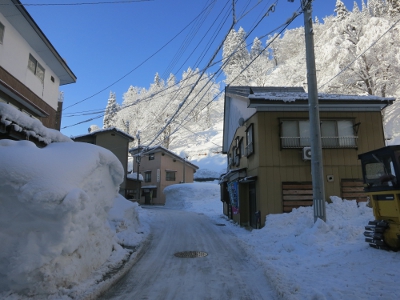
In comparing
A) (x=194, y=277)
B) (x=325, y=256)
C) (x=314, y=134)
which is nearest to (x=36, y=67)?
(x=194, y=277)

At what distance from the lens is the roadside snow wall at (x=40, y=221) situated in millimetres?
3949

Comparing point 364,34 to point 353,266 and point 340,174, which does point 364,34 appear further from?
point 353,266

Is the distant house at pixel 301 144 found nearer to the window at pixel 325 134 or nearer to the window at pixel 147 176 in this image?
the window at pixel 325 134

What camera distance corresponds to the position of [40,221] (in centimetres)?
416

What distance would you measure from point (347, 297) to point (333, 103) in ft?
31.4

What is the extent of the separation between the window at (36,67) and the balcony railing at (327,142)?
12309mm

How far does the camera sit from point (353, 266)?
5.39m

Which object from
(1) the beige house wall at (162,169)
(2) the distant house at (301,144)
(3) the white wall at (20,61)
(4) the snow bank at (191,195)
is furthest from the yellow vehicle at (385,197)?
(1) the beige house wall at (162,169)

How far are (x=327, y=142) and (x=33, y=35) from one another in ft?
45.7

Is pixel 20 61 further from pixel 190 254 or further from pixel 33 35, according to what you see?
pixel 190 254

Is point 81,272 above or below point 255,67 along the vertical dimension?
below

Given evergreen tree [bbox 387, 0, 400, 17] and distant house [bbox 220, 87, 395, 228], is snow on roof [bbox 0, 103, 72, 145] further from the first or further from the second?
evergreen tree [bbox 387, 0, 400, 17]

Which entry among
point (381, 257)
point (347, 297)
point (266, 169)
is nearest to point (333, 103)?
point (266, 169)

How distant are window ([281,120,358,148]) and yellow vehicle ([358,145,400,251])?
5111 millimetres
